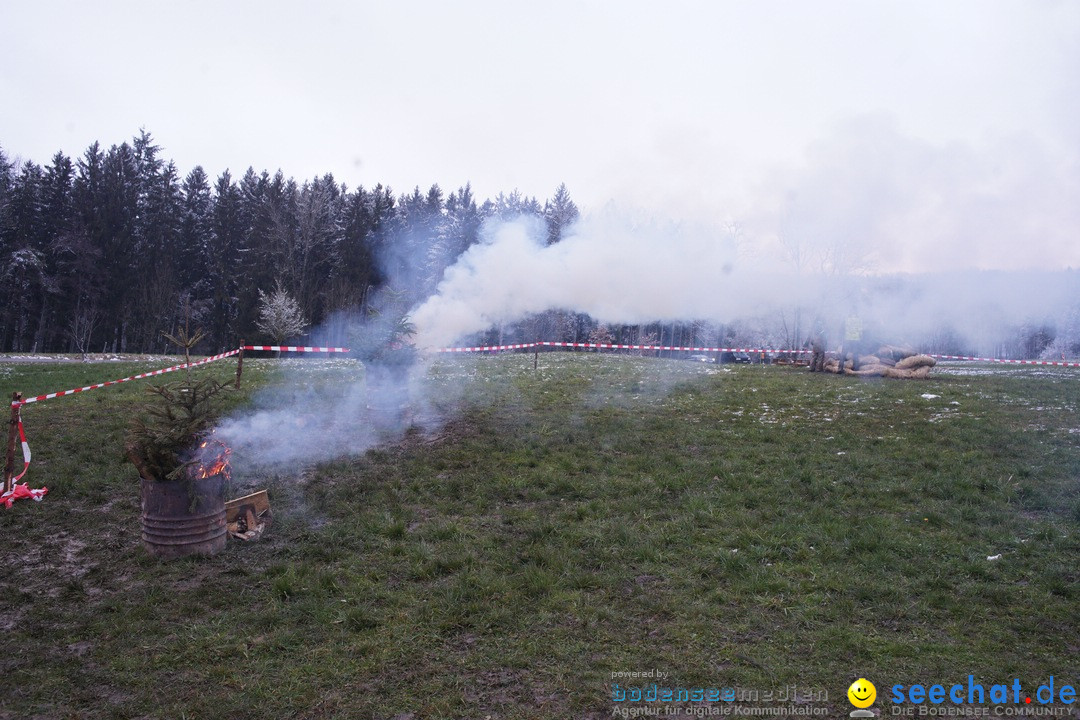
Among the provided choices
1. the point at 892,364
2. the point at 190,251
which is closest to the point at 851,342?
the point at 892,364

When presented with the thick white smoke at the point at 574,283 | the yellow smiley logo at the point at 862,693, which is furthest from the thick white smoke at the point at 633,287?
the yellow smiley logo at the point at 862,693

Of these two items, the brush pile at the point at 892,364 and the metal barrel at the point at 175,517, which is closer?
the metal barrel at the point at 175,517

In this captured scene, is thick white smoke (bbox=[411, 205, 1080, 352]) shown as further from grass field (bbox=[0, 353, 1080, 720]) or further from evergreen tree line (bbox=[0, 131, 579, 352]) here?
evergreen tree line (bbox=[0, 131, 579, 352])

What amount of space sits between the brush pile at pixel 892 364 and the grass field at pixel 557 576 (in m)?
7.88

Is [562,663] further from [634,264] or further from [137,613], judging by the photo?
[634,264]

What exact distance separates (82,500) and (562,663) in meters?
7.89

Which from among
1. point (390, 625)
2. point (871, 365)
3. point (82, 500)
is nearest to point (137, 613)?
point (390, 625)

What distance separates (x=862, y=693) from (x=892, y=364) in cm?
1920

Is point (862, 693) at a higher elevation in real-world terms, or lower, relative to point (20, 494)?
lower

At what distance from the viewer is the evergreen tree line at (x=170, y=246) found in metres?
45.3

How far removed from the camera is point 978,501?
27.3 feet

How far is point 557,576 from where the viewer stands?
656 cm

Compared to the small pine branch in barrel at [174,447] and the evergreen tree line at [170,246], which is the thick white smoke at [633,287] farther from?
the evergreen tree line at [170,246]

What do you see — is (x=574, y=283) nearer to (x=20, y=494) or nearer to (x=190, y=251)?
(x=20, y=494)
